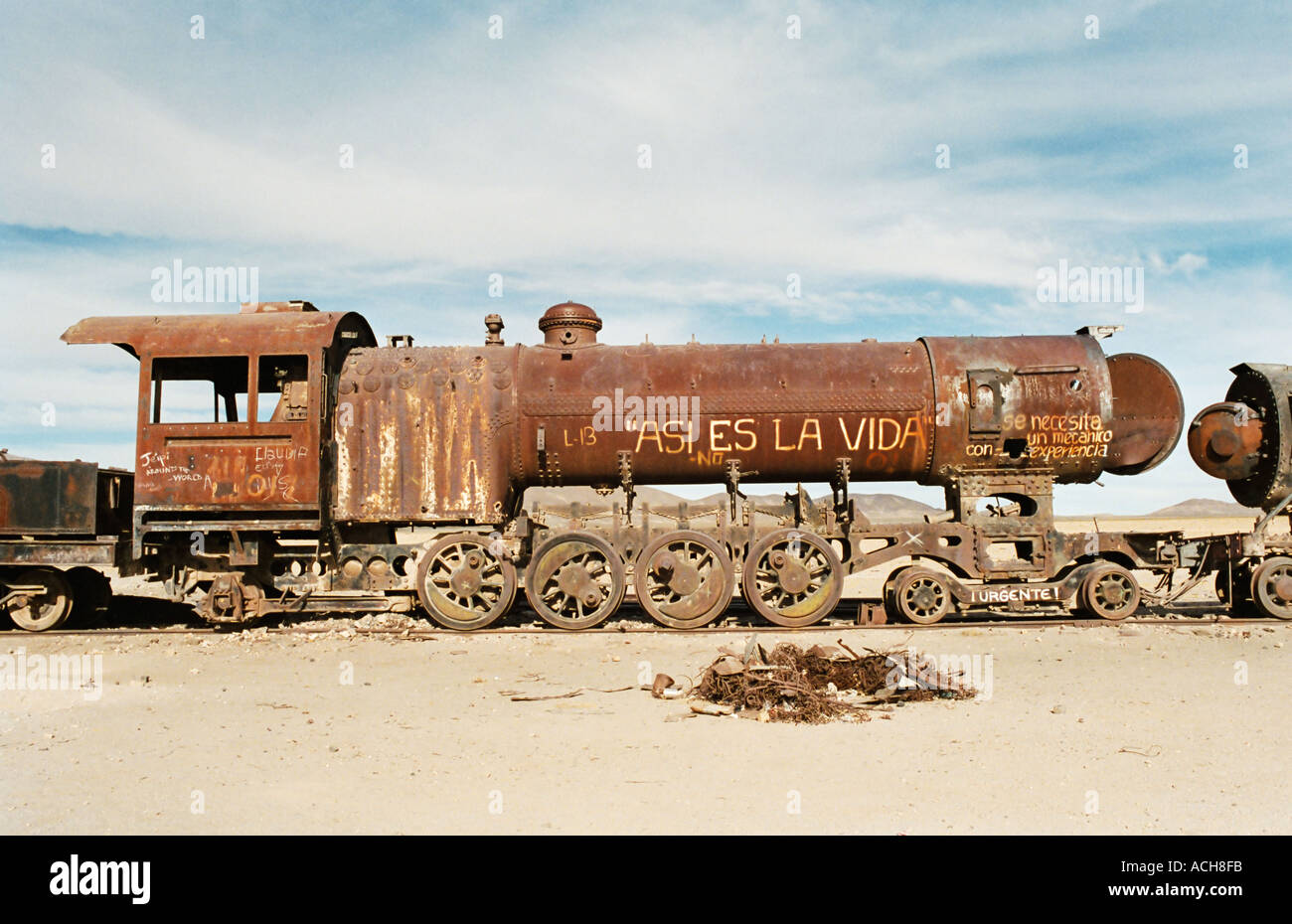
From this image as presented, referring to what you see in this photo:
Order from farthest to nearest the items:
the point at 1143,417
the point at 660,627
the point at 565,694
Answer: the point at 1143,417 → the point at 660,627 → the point at 565,694

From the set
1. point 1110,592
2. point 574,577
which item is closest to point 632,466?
point 574,577

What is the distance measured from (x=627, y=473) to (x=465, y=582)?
260 centimetres

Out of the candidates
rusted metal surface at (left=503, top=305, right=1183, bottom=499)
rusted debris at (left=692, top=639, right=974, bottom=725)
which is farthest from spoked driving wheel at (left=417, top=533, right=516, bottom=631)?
rusted debris at (left=692, top=639, right=974, bottom=725)

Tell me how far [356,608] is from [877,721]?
713 centimetres

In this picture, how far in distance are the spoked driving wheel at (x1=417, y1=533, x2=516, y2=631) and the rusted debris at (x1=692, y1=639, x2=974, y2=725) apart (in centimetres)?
377

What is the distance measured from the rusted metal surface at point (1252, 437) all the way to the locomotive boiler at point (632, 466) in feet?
3.48

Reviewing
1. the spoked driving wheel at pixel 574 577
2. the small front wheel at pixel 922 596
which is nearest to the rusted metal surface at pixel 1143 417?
the small front wheel at pixel 922 596

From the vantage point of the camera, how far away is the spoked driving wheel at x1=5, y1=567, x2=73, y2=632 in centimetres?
1117

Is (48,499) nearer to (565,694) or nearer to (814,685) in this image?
(565,694)

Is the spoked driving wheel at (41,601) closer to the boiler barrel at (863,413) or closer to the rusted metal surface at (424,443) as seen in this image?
the rusted metal surface at (424,443)

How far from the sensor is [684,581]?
1059 cm

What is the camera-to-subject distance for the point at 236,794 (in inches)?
194

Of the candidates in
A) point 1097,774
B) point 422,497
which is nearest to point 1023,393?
point 1097,774

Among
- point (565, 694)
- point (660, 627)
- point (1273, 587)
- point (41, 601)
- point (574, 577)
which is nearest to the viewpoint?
point (565, 694)
